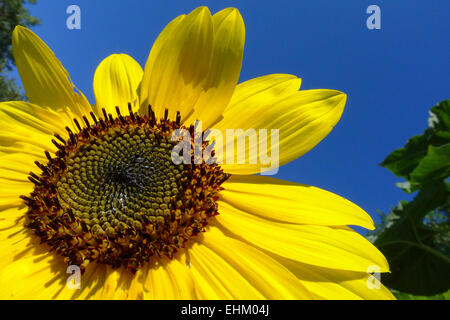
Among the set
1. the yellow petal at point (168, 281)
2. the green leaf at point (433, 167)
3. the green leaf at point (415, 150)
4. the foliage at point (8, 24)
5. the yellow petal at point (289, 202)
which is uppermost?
the foliage at point (8, 24)

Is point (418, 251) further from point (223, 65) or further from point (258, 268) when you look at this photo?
point (223, 65)

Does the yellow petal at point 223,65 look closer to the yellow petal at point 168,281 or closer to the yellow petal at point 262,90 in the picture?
the yellow petal at point 262,90

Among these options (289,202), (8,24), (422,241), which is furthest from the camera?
(8,24)

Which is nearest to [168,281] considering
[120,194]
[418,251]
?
[120,194]

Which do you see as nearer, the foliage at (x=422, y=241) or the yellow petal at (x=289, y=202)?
the yellow petal at (x=289, y=202)
